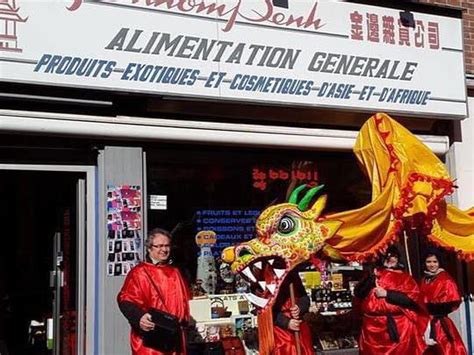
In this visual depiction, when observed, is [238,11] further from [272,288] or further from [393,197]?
[272,288]

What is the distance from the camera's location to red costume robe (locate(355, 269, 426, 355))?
239 inches

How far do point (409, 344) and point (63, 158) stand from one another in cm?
350

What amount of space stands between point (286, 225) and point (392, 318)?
1440 mm

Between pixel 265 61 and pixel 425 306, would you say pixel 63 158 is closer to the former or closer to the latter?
pixel 265 61

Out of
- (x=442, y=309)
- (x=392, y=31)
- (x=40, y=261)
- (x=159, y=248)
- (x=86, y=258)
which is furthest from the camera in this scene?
(x=40, y=261)

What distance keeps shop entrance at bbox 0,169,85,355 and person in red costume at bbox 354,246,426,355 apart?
261 centimetres

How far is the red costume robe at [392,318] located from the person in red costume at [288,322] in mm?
748

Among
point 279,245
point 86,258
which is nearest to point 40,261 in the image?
point 86,258

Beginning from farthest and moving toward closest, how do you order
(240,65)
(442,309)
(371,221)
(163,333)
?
(240,65), (442,309), (371,221), (163,333)

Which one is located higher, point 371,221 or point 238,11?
point 238,11

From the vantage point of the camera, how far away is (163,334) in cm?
523

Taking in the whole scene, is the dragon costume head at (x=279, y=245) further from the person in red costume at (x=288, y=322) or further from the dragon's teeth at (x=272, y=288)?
the person in red costume at (x=288, y=322)

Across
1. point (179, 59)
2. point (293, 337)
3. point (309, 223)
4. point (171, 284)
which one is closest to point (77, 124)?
point (179, 59)

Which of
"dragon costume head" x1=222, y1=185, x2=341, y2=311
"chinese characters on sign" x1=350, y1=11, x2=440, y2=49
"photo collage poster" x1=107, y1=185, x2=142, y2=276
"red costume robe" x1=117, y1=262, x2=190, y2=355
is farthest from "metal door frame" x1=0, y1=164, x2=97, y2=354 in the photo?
"chinese characters on sign" x1=350, y1=11, x2=440, y2=49
